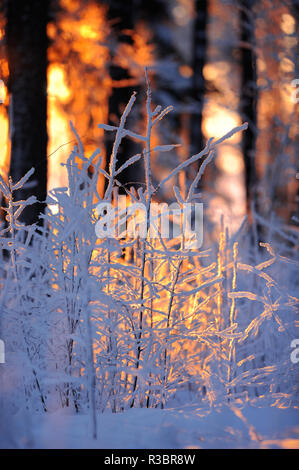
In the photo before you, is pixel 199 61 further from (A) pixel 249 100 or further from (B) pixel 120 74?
(B) pixel 120 74

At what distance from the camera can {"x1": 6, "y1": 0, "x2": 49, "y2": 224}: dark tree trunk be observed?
3980 mm

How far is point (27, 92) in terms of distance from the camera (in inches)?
157

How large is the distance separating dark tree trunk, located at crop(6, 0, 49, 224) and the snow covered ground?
90.4 inches

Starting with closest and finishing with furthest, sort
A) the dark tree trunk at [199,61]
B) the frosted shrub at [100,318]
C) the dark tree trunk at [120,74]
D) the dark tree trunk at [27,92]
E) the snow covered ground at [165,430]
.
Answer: the snow covered ground at [165,430] < the frosted shrub at [100,318] < the dark tree trunk at [27,92] < the dark tree trunk at [120,74] < the dark tree trunk at [199,61]

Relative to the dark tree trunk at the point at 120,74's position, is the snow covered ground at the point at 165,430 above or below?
below

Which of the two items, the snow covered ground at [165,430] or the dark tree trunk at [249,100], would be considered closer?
the snow covered ground at [165,430]

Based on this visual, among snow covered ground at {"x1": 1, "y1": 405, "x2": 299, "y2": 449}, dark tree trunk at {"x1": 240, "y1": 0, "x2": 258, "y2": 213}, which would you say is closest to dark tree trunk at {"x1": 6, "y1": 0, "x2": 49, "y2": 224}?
snow covered ground at {"x1": 1, "y1": 405, "x2": 299, "y2": 449}

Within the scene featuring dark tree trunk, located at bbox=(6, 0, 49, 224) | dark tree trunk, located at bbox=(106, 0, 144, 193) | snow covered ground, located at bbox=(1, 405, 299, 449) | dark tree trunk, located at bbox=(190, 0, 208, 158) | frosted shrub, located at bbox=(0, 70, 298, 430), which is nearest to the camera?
snow covered ground, located at bbox=(1, 405, 299, 449)

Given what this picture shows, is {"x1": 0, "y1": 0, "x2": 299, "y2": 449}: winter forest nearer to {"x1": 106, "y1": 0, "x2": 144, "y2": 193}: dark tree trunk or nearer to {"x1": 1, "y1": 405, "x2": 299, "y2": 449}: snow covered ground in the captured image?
{"x1": 1, "y1": 405, "x2": 299, "y2": 449}: snow covered ground

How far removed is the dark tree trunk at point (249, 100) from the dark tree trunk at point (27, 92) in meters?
4.07

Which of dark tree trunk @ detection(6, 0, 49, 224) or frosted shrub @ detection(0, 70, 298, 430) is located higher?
dark tree trunk @ detection(6, 0, 49, 224)

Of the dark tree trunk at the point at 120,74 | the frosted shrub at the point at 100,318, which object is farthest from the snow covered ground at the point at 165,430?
the dark tree trunk at the point at 120,74

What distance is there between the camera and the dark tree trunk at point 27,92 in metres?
3.98

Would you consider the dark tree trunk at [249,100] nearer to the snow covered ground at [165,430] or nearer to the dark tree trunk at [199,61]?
the dark tree trunk at [199,61]
